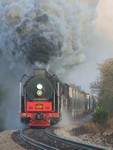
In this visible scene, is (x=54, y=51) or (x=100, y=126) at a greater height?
(x=54, y=51)

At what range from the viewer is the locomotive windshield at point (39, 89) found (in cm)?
2041

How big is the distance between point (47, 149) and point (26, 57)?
11997 mm

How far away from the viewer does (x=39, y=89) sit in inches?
804

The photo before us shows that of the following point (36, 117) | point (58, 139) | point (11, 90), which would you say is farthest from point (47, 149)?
point (11, 90)

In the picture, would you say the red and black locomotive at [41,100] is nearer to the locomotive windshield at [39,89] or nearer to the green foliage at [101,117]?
the locomotive windshield at [39,89]

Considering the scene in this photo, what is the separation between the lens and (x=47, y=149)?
1217cm

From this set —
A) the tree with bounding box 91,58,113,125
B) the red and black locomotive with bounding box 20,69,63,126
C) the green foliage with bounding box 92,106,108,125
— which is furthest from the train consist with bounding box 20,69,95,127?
the tree with bounding box 91,58,113,125

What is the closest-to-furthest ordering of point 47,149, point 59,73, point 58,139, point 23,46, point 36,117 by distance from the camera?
1. point 47,149
2. point 58,139
3. point 36,117
4. point 23,46
5. point 59,73

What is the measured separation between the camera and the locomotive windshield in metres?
20.4

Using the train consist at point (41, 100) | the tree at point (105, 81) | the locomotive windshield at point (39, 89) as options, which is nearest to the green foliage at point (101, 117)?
the train consist at point (41, 100)

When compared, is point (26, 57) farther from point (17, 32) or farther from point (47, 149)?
point (47, 149)

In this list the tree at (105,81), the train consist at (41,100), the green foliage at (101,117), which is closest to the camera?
the train consist at (41,100)

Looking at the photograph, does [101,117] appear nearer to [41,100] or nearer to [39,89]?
[41,100]

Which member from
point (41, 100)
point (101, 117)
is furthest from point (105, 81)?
point (41, 100)
